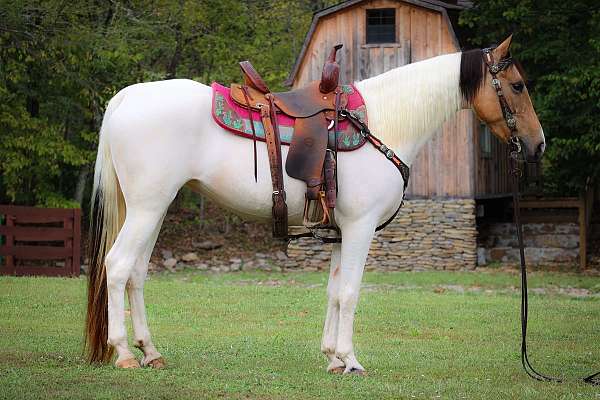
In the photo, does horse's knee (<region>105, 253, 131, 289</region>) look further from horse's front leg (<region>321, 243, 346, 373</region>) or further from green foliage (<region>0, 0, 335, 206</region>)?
green foliage (<region>0, 0, 335, 206</region>)

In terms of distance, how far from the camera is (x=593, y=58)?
786 inches

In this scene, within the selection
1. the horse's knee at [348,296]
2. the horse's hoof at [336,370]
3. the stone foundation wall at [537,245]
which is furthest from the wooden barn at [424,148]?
the horse's knee at [348,296]

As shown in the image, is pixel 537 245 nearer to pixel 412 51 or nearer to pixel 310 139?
pixel 412 51

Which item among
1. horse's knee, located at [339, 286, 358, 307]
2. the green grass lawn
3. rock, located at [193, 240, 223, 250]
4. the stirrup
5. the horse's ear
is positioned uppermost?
the horse's ear

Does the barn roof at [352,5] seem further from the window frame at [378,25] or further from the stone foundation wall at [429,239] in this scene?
the stone foundation wall at [429,239]

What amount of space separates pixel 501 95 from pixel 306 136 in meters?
1.58

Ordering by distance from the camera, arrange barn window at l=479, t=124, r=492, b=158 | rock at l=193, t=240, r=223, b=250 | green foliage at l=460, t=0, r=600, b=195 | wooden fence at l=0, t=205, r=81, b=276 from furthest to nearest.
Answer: rock at l=193, t=240, r=223, b=250 → barn window at l=479, t=124, r=492, b=158 → green foliage at l=460, t=0, r=600, b=195 → wooden fence at l=0, t=205, r=81, b=276

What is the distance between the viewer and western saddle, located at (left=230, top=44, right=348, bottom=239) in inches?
273

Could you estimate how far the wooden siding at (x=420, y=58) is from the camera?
2261 cm

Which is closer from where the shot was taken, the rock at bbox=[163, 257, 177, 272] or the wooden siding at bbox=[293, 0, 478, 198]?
the wooden siding at bbox=[293, 0, 478, 198]

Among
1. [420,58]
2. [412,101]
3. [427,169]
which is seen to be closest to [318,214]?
[412,101]

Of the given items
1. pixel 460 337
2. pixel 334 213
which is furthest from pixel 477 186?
pixel 334 213

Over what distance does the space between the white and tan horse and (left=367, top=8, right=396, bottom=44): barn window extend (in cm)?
1603

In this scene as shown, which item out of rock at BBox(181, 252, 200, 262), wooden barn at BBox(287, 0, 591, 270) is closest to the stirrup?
wooden barn at BBox(287, 0, 591, 270)
